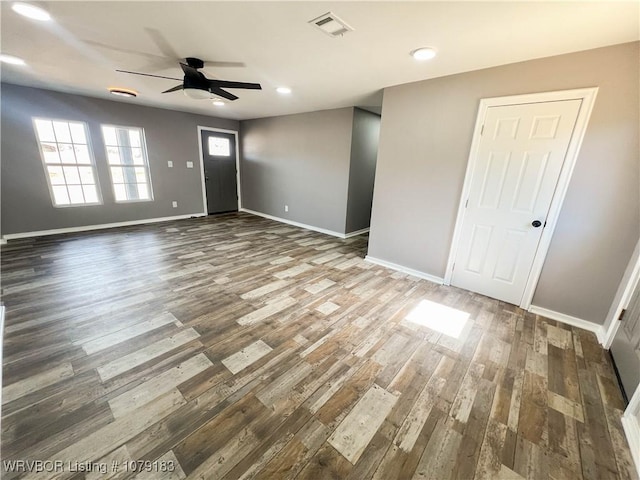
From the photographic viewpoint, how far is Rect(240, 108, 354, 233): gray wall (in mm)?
4898

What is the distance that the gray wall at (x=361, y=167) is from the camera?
15.6ft

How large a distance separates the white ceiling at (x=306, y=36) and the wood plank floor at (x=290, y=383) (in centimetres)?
247

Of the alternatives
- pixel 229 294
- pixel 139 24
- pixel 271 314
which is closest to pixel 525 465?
pixel 271 314

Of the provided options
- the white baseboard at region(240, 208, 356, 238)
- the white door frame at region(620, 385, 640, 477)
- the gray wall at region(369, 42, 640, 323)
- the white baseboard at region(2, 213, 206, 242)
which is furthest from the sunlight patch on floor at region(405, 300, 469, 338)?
the white baseboard at region(2, 213, 206, 242)

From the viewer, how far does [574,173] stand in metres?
2.32

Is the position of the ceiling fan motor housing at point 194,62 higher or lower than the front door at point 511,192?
higher

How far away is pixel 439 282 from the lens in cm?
331

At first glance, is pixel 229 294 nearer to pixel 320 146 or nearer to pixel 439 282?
pixel 439 282

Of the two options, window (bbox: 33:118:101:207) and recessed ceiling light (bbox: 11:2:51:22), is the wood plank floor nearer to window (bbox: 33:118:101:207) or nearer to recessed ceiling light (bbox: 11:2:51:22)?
window (bbox: 33:118:101:207)

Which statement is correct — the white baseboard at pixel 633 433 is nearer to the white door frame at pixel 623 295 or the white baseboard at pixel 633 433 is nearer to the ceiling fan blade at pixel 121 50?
the white door frame at pixel 623 295

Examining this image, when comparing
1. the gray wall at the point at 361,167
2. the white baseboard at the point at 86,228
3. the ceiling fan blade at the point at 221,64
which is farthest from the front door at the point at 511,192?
the white baseboard at the point at 86,228

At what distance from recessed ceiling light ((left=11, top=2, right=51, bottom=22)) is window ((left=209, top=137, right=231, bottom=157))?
14.8 ft

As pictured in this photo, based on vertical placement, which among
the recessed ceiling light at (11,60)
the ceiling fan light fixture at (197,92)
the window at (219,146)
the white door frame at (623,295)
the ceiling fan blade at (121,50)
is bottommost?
the white door frame at (623,295)

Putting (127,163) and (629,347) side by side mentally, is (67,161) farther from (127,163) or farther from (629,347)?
(629,347)
